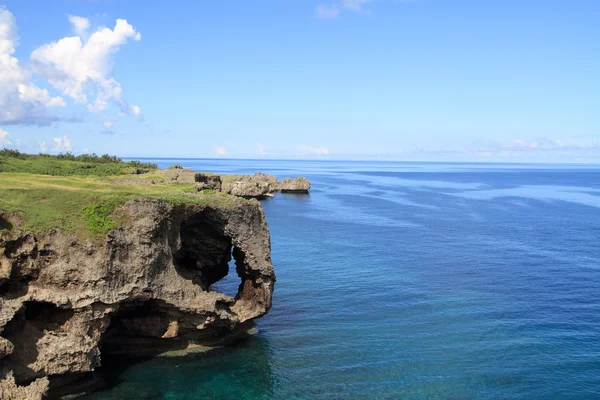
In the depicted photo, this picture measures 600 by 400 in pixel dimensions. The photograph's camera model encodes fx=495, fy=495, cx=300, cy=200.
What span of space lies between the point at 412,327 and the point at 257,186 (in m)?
99.1

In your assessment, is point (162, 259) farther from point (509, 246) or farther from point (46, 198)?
point (509, 246)

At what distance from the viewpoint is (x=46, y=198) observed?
3134 cm

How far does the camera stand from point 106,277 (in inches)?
1153

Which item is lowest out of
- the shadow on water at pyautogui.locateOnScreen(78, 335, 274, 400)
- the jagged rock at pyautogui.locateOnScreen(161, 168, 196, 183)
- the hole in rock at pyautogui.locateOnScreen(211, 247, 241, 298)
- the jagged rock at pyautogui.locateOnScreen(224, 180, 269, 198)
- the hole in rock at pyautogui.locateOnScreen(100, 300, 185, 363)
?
the shadow on water at pyautogui.locateOnScreen(78, 335, 274, 400)

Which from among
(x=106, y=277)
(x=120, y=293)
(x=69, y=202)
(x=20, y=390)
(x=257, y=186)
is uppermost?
(x=69, y=202)

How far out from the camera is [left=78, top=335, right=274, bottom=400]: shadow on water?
2956 cm

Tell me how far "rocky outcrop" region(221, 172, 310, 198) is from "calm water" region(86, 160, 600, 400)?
51745mm

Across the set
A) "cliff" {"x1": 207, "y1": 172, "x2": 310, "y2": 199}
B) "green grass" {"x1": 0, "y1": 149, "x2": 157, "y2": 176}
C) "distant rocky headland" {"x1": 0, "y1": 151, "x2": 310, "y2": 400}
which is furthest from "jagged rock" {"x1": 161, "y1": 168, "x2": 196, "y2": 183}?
"cliff" {"x1": 207, "y1": 172, "x2": 310, "y2": 199}

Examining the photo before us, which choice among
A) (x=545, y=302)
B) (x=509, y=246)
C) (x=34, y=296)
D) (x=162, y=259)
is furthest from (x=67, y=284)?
(x=509, y=246)

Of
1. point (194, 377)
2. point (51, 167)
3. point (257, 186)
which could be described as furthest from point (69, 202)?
point (257, 186)

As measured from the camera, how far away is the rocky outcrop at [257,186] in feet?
427

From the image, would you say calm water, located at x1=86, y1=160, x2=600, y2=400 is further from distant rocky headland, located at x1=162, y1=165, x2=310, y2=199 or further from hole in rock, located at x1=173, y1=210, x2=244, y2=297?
distant rocky headland, located at x1=162, y1=165, x2=310, y2=199

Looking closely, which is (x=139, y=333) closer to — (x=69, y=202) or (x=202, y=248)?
(x=202, y=248)

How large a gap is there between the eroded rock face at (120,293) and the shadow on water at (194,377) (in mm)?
1717
